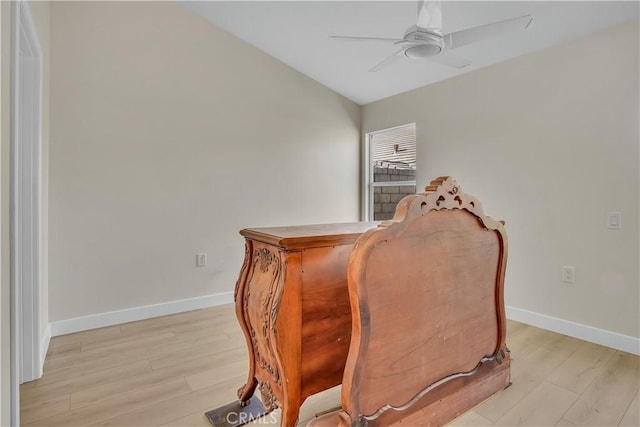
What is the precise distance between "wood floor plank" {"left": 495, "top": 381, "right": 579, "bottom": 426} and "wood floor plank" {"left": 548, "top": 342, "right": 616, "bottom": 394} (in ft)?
0.32

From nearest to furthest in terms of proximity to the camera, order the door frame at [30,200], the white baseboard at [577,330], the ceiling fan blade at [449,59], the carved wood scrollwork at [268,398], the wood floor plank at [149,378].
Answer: the carved wood scrollwork at [268,398] → the wood floor plank at [149,378] → the door frame at [30,200] → the ceiling fan blade at [449,59] → the white baseboard at [577,330]

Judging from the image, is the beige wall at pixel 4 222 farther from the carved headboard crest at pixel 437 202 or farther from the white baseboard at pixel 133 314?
the white baseboard at pixel 133 314

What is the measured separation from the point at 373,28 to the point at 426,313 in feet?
8.07

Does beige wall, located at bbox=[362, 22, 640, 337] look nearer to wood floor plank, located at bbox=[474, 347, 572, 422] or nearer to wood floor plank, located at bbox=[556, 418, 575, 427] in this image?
wood floor plank, located at bbox=[474, 347, 572, 422]

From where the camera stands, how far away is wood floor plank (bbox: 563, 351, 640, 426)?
1668 millimetres

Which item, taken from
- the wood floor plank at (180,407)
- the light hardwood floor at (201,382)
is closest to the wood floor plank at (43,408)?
the light hardwood floor at (201,382)

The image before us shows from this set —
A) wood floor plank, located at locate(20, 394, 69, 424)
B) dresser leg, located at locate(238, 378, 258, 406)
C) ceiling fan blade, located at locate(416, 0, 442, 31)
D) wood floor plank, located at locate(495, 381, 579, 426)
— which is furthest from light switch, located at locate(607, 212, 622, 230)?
wood floor plank, located at locate(20, 394, 69, 424)

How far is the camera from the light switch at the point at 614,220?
242 centimetres

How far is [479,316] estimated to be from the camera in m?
1.56

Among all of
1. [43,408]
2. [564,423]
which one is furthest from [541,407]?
[43,408]

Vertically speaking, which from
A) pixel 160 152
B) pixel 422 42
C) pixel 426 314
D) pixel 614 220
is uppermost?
pixel 422 42

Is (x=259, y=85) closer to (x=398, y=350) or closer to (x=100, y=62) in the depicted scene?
(x=100, y=62)

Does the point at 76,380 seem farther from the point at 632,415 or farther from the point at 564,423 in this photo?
the point at 632,415

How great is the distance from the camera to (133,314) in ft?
9.54
